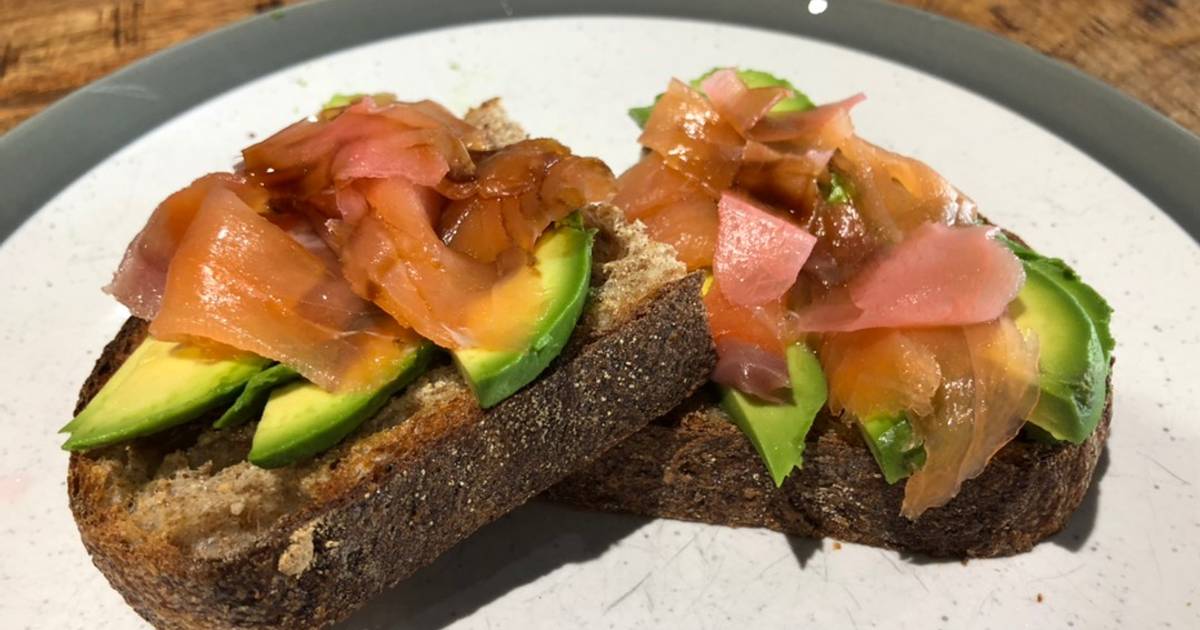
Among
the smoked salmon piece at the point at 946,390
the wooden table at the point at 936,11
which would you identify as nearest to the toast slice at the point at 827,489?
the smoked salmon piece at the point at 946,390

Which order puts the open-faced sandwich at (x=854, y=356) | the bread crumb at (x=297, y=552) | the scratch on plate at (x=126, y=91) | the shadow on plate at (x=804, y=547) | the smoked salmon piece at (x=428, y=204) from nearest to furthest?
the bread crumb at (x=297, y=552)
the smoked salmon piece at (x=428, y=204)
the open-faced sandwich at (x=854, y=356)
the shadow on plate at (x=804, y=547)
the scratch on plate at (x=126, y=91)

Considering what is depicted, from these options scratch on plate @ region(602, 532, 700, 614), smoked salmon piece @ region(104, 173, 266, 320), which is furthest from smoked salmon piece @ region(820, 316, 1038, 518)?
smoked salmon piece @ region(104, 173, 266, 320)

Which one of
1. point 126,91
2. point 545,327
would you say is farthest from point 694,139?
point 126,91

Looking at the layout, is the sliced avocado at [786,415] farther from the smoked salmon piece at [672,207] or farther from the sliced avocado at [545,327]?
the sliced avocado at [545,327]

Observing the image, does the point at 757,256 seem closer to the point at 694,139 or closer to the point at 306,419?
the point at 694,139

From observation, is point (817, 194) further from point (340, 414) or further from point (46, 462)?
point (46, 462)

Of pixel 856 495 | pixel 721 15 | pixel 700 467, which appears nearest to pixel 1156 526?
pixel 856 495
